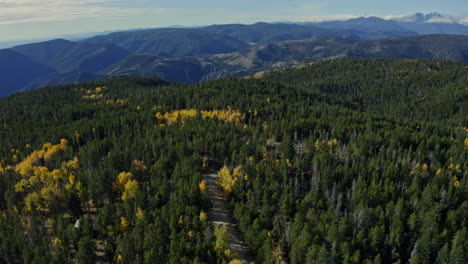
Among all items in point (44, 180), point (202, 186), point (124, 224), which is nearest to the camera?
point (124, 224)

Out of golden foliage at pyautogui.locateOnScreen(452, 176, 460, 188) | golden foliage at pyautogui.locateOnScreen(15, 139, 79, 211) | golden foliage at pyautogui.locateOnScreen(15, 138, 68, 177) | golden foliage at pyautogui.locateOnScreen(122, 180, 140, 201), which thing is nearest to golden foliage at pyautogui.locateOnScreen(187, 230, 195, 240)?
golden foliage at pyautogui.locateOnScreen(122, 180, 140, 201)

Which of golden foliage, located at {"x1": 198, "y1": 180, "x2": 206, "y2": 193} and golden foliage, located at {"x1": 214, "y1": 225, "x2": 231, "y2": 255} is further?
golden foliage, located at {"x1": 198, "y1": 180, "x2": 206, "y2": 193}

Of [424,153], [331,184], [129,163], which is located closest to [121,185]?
[129,163]

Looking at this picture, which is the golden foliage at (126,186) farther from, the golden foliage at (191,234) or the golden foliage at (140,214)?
the golden foliage at (191,234)

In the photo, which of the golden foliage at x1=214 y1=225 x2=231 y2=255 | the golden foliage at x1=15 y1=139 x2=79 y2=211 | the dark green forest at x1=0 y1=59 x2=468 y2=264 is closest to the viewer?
the golden foliage at x1=214 y1=225 x2=231 y2=255

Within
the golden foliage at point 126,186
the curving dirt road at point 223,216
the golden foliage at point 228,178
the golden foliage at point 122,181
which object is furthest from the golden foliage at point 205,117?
the golden foliage at point 126,186

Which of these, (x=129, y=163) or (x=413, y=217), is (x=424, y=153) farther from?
(x=129, y=163)

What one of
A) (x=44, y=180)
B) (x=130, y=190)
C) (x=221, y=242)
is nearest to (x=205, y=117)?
(x=130, y=190)

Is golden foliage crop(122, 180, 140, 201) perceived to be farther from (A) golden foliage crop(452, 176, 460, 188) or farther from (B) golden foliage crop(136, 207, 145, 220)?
(A) golden foliage crop(452, 176, 460, 188)

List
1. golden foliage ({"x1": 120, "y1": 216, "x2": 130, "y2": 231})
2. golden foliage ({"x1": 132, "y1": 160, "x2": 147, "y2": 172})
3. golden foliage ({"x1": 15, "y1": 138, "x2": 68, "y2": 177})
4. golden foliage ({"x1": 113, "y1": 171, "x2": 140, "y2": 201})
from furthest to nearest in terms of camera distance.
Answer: golden foliage ({"x1": 15, "y1": 138, "x2": 68, "y2": 177}) → golden foliage ({"x1": 132, "y1": 160, "x2": 147, "y2": 172}) → golden foliage ({"x1": 113, "y1": 171, "x2": 140, "y2": 201}) → golden foliage ({"x1": 120, "y1": 216, "x2": 130, "y2": 231})

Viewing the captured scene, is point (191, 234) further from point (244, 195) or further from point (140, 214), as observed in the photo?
point (244, 195)
